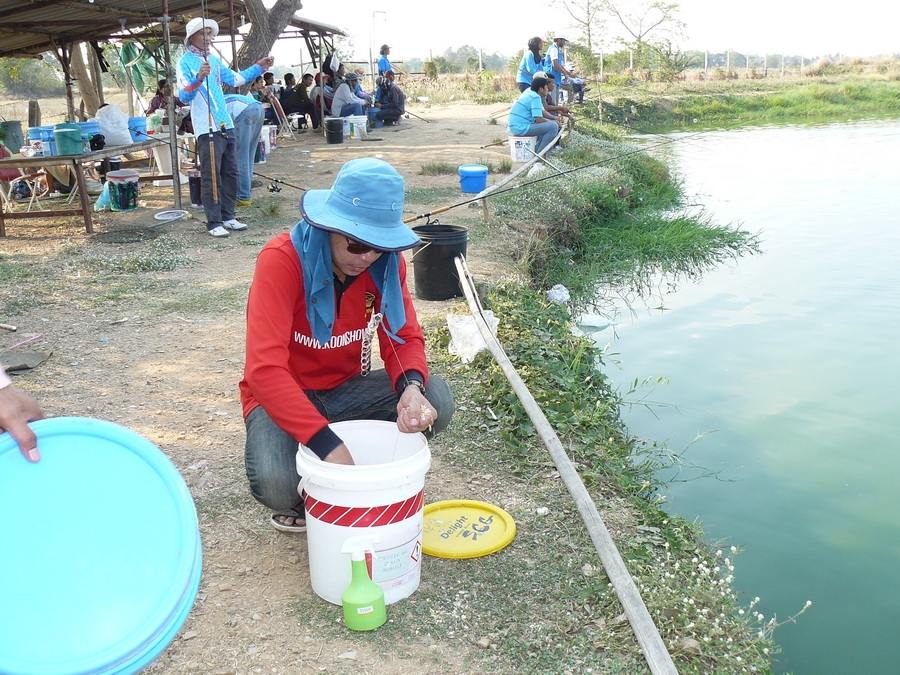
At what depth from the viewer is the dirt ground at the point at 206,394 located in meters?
2.21

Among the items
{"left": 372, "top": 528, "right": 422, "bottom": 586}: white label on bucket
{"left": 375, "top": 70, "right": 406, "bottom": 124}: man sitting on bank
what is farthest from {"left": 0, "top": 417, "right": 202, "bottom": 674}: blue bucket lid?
{"left": 375, "top": 70, "right": 406, "bottom": 124}: man sitting on bank

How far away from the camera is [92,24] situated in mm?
8523

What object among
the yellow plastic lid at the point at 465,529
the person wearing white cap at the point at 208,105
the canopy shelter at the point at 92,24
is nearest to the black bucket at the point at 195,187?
the canopy shelter at the point at 92,24

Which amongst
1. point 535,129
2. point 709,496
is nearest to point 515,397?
point 709,496

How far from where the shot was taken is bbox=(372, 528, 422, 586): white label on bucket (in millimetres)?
2229

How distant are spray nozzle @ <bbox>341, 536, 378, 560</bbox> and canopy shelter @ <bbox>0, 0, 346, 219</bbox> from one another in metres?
6.24

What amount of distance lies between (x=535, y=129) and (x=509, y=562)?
8.82m

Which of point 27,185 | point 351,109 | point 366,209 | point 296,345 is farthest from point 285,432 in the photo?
point 351,109

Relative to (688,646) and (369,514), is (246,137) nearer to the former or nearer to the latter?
(369,514)

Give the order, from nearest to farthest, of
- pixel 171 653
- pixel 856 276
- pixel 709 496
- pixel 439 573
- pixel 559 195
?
pixel 171 653
pixel 439 573
pixel 709 496
pixel 856 276
pixel 559 195

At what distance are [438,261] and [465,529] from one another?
2.66 meters

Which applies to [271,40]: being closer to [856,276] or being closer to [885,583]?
[856,276]

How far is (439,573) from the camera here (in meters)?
2.56

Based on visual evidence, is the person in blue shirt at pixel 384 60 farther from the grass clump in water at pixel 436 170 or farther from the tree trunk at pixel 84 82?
the grass clump in water at pixel 436 170
